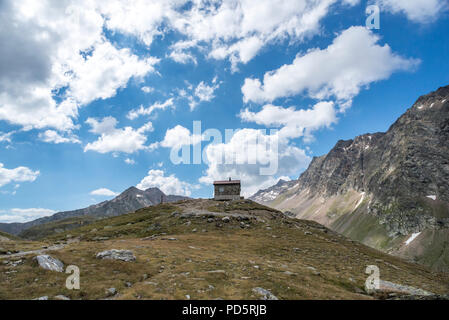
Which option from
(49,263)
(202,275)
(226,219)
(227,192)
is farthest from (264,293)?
(227,192)

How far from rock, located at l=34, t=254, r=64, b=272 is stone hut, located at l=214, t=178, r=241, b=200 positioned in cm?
8238

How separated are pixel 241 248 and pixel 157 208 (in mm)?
62421

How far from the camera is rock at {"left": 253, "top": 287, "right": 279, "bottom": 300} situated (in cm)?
1932

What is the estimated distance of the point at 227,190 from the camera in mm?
106688

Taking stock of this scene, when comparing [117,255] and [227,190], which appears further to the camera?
[227,190]

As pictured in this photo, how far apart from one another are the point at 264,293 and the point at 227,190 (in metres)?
86.8

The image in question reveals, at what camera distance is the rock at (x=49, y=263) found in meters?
23.7

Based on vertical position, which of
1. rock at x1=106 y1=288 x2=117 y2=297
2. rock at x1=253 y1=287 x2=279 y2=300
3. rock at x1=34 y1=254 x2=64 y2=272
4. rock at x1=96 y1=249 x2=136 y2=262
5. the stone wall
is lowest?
rock at x1=253 y1=287 x2=279 y2=300

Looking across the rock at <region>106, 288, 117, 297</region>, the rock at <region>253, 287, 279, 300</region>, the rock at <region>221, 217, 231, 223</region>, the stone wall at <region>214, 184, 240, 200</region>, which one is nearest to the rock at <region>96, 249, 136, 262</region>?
the rock at <region>106, 288, 117, 297</region>

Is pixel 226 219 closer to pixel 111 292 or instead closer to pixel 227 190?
pixel 227 190

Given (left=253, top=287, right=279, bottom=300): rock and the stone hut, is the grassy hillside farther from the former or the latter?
the stone hut
